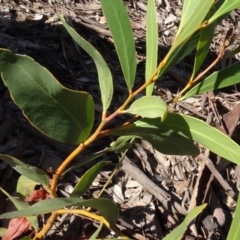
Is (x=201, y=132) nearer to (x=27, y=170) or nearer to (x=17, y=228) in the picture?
(x=27, y=170)

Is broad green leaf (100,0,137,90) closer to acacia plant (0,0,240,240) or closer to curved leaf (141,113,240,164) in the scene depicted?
acacia plant (0,0,240,240)

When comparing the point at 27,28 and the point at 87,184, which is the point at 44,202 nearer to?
the point at 87,184

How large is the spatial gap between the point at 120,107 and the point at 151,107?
0.63ft

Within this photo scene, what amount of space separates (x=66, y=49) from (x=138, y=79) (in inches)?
12.1

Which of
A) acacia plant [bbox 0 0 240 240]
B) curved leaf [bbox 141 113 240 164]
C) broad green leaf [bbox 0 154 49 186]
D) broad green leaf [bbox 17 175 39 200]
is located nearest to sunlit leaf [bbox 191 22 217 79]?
acacia plant [bbox 0 0 240 240]

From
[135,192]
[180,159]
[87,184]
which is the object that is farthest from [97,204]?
[180,159]

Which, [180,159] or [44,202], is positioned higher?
[44,202]

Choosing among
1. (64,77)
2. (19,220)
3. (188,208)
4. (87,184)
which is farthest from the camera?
(64,77)

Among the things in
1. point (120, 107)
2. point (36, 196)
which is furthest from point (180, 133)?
point (36, 196)

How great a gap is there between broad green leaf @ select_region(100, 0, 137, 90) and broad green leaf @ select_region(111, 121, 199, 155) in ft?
0.30

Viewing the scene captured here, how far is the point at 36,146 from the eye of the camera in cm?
194

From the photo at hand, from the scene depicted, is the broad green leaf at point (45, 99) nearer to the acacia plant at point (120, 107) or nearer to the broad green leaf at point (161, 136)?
the acacia plant at point (120, 107)

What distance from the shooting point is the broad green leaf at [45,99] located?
107 centimetres

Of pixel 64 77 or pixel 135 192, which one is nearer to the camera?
pixel 135 192
